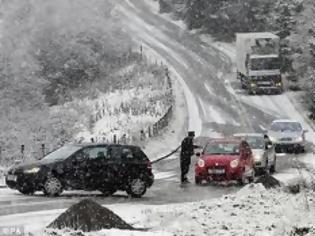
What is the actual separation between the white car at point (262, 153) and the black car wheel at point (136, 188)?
26.9 feet

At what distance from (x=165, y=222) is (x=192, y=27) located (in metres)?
68.6

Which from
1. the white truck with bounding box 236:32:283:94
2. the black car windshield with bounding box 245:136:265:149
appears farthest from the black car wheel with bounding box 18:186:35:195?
the white truck with bounding box 236:32:283:94

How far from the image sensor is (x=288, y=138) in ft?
132

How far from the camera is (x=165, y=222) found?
15.6 metres

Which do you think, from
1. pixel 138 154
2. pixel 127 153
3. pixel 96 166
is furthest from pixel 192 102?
pixel 96 166

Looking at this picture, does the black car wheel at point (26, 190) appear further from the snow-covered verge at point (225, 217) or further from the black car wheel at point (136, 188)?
the snow-covered verge at point (225, 217)

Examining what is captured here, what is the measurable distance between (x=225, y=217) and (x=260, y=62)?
43.1m

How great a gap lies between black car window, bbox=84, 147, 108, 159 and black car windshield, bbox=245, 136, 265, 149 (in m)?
9.46

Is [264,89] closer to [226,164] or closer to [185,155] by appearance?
[185,155]

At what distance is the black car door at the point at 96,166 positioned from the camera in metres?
22.3

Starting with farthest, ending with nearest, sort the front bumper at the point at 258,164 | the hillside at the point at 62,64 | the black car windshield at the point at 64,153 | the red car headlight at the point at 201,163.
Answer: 1. the hillside at the point at 62,64
2. the front bumper at the point at 258,164
3. the red car headlight at the point at 201,163
4. the black car windshield at the point at 64,153

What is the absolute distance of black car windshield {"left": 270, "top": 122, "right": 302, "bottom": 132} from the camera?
135 feet

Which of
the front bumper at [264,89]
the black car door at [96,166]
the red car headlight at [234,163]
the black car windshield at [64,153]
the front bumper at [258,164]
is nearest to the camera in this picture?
the black car door at [96,166]

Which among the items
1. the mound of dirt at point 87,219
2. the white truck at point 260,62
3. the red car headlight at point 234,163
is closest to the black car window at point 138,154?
the red car headlight at point 234,163
